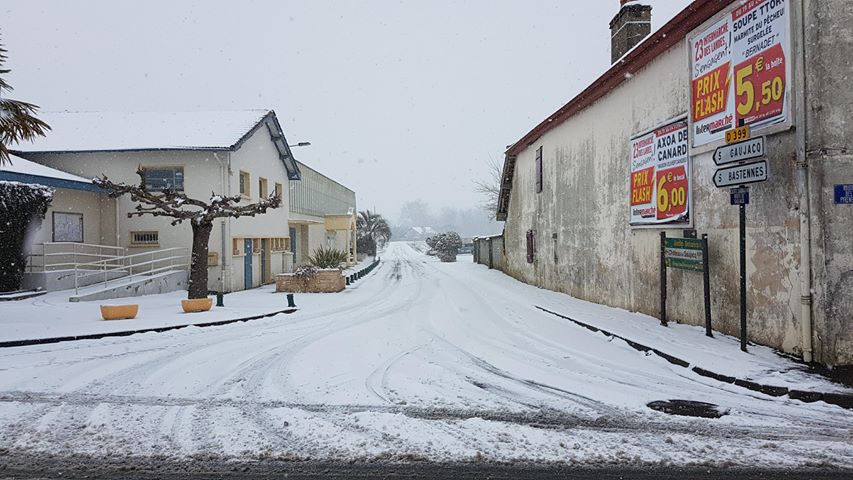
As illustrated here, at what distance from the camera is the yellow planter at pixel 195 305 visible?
12.2 m

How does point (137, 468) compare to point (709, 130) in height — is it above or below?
below

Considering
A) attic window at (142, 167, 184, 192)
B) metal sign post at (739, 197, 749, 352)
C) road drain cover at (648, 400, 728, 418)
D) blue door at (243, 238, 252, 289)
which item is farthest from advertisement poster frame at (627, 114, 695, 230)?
attic window at (142, 167, 184, 192)

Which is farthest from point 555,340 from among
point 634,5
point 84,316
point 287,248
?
point 287,248

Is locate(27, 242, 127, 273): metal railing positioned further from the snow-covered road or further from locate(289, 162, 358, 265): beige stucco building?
locate(289, 162, 358, 265): beige stucco building

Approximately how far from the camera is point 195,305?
40.3 ft

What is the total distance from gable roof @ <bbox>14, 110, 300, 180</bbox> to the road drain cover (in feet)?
54.4

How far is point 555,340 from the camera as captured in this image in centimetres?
904

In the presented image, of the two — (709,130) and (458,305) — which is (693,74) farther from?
(458,305)

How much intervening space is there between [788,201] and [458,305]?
874 cm

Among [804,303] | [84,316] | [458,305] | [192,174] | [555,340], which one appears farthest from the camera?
[192,174]

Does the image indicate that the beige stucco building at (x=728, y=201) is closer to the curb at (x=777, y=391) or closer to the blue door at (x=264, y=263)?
the curb at (x=777, y=391)

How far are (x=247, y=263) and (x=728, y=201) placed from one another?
17.4 meters

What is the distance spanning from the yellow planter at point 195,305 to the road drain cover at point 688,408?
10430 millimetres

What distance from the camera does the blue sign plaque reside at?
20.1 feet
